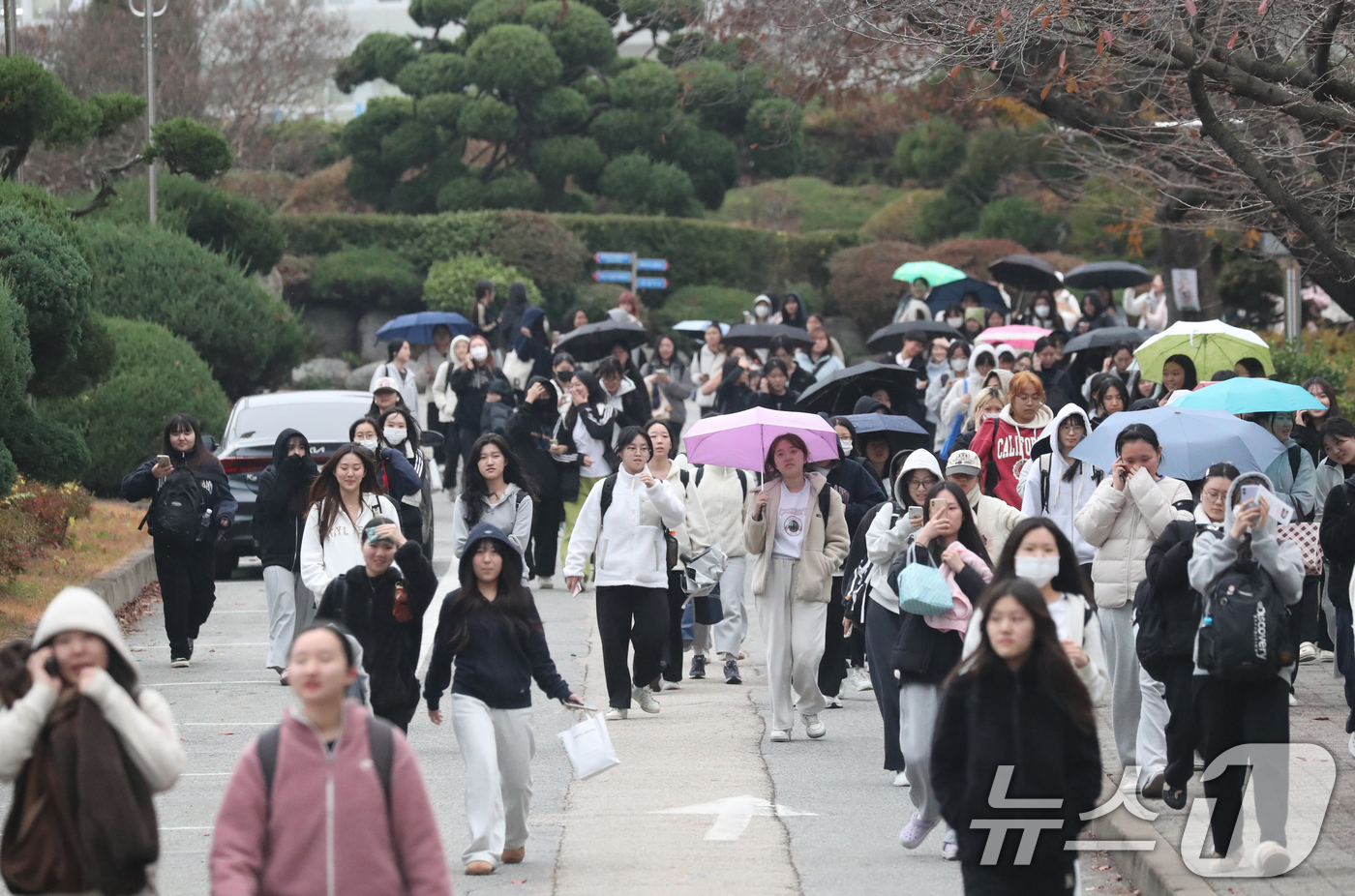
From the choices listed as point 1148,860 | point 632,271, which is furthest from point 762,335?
point 632,271

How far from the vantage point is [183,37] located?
38.7 metres

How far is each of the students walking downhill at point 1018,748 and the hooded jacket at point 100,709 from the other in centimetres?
232

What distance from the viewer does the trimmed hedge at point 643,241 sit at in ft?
126

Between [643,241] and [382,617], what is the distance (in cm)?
3214

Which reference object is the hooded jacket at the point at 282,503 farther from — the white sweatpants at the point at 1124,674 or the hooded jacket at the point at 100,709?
the hooded jacket at the point at 100,709

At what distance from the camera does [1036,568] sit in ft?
20.6

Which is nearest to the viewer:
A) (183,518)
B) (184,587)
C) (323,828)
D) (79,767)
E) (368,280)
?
(323,828)

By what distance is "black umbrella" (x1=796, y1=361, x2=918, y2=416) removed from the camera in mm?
14094

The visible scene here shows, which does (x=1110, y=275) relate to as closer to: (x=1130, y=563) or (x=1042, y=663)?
(x=1130, y=563)

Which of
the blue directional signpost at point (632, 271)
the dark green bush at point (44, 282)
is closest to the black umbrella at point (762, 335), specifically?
the dark green bush at point (44, 282)

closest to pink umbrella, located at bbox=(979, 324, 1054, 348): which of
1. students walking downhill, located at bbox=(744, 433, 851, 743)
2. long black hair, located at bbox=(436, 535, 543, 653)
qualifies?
students walking downhill, located at bbox=(744, 433, 851, 743)

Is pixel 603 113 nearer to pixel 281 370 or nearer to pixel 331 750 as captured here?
pixel 281 370

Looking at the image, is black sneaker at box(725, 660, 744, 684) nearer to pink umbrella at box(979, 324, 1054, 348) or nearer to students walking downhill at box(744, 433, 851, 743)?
students walking downhill at box(744, 433, 851, 743)

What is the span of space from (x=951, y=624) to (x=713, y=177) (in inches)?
1397
